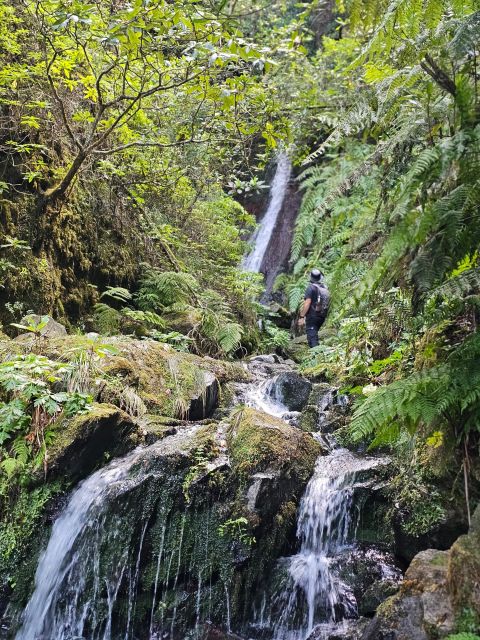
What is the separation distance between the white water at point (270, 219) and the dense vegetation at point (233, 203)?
295 cm

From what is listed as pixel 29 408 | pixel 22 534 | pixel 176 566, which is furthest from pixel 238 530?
pixel 29 408

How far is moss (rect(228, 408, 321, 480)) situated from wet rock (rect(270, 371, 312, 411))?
1.91 meters

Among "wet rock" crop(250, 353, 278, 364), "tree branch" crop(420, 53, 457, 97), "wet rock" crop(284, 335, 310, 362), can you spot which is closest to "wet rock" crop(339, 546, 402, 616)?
"tree branch" crop(420, 53, 457, 97)

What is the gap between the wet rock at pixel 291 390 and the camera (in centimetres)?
709

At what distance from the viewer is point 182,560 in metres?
4.16

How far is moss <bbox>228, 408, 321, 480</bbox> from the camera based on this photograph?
4535 millimetres

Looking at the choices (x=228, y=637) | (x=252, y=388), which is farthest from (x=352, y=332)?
(x=228, y=637)

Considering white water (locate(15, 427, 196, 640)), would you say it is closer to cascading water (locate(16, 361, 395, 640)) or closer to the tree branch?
cascading water (locate(16, 361, 395, 640))

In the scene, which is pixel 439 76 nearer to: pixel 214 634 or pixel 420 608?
pixel 420 608

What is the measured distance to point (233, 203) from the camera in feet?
37.9

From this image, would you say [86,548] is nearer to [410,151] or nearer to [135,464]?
[135,464]

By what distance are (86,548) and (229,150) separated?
6812 millimetres

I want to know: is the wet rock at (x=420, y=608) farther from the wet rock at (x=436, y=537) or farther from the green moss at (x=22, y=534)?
the green moss at (x=22, y=534)

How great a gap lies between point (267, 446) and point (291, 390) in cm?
266
